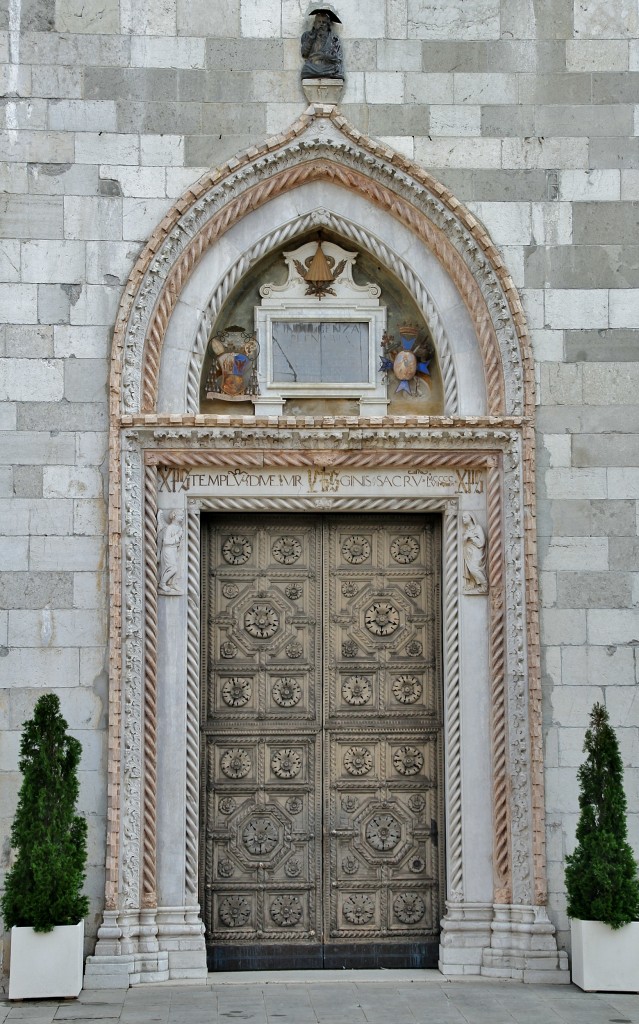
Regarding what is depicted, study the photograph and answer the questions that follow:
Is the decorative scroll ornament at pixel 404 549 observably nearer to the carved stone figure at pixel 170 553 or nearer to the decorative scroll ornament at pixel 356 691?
the decorative scroll ornament at pixel 356 691

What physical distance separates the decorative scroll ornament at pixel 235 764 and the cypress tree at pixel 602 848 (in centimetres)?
248

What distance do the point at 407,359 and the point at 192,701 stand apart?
3.15 m

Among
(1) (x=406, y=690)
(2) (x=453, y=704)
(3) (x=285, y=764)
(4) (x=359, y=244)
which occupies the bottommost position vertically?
(3) (x=285, y=764)

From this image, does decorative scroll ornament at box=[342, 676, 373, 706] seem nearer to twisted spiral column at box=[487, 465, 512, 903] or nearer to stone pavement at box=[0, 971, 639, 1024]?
twisted spiral column at box=[487, 465, 512, 903]

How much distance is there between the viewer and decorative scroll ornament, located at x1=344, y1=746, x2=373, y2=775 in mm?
10859

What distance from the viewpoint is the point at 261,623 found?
10930 millimetres

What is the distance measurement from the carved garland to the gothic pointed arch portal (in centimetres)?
2

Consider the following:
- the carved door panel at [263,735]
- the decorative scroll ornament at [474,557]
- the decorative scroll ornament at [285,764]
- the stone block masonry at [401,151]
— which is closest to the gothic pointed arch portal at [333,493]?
the decorative scroll ornament at [474,557]

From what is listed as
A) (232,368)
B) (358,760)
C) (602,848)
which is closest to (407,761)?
(358,760)

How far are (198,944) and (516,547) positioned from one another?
12.2 feet

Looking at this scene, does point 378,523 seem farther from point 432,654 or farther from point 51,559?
point 51,559

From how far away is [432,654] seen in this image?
36.1 ft

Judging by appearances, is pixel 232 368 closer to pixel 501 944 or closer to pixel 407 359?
pixel 407 359

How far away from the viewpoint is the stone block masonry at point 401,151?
34.5 feet
